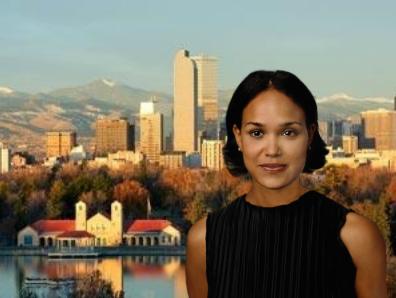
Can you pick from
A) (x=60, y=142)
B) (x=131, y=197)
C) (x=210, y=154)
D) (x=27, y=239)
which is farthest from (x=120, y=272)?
(x=60, y=142)

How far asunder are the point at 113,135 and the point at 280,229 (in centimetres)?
2675

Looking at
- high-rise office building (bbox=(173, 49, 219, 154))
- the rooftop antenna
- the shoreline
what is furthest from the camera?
the rooftop antenna

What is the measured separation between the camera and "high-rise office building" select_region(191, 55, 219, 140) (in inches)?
1129

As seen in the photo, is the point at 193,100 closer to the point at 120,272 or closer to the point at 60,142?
the point at 60,142

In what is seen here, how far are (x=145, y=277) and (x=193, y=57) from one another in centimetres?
1764

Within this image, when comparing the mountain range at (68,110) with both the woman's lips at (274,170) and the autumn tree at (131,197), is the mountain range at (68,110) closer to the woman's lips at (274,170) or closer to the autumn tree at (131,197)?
the autumn tree at (131,197)

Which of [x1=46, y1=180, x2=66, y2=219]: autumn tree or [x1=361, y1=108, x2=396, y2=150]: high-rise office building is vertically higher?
[x1=361, y1=108, x2=396, y2=150]: high-rise office building

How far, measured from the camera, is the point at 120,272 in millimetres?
13836

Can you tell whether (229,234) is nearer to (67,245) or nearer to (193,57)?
(67,245)

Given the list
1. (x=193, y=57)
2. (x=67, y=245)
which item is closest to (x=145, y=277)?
(x=67, y=245)

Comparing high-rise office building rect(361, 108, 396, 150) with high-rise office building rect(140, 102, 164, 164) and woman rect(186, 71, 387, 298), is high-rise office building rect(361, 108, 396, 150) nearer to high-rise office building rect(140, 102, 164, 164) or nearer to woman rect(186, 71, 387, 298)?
high-rise office building rect(140, 102, 164, 164)

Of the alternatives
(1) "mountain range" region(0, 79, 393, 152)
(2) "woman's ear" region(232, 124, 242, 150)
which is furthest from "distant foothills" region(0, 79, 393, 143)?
(2) "woman's ear" region(232, 124, 242, 150)

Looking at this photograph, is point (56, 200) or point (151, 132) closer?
point (56, 200)

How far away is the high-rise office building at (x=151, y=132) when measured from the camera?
2736 centimetres
